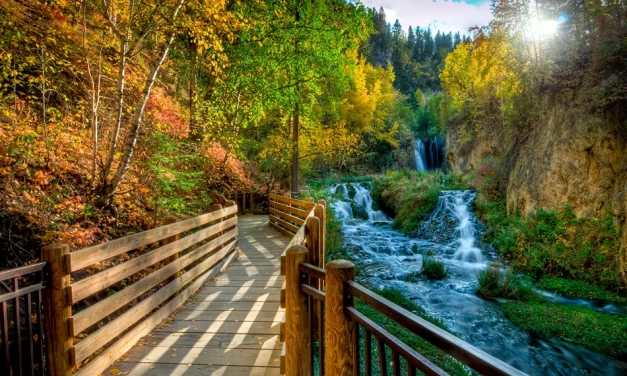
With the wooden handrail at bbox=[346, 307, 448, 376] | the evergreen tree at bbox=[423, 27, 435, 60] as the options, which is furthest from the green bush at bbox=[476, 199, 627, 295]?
the evergreen tree at bbox=[423, 27, 435, 60]

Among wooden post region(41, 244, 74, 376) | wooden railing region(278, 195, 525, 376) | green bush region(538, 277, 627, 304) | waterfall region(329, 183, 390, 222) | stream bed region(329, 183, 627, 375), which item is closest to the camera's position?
wooden railing region(278, 195, 525, 376)

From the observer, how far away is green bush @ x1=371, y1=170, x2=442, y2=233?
13.8m

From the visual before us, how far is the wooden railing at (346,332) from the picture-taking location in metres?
1.25

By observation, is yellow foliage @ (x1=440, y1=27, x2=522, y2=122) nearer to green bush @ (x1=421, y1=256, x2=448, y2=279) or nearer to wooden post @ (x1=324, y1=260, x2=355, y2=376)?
green bush @ (x1=421, y1=256, x2=448, y2=279)

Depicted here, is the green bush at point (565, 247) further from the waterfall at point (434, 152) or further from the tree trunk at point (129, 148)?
the waterfall at point (434, 152)

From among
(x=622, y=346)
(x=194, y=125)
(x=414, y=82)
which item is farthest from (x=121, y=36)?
(x=414, y=82)

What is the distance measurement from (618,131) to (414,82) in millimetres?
49994

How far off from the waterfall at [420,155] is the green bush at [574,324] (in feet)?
81.1

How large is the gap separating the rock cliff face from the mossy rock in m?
6.74

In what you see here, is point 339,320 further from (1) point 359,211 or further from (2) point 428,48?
(2) point 428,48

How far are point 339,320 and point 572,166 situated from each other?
10.3 metres

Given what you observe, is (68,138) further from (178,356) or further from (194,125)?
(178,356)

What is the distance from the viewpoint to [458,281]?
8.17 m

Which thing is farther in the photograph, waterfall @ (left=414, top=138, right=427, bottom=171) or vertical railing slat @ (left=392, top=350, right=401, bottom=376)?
waterfall @ (left=414, top=138, right=427, bottom=171)
